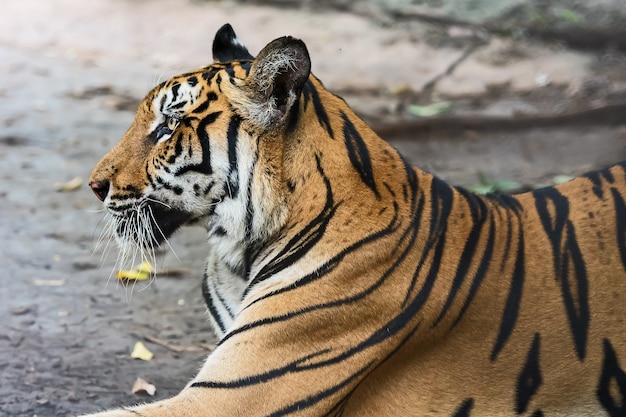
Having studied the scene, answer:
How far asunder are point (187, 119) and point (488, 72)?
15.0 ft

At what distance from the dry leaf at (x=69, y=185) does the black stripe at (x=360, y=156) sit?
3.13m

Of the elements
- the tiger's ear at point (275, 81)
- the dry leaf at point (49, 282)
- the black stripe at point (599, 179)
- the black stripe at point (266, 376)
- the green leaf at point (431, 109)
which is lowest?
the dry leaf at point (49, 282)

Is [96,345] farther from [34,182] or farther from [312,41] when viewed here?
[312,41]

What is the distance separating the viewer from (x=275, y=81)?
2.51 metres

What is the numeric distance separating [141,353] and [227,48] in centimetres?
146

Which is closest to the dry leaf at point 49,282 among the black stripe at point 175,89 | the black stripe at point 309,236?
the black stripe at point 175,89

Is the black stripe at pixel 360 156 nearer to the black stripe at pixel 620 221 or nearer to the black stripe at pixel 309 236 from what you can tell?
the black stripe at pixel 309 236

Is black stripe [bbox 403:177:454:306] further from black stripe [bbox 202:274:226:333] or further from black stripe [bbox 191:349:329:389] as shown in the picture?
black stripe [bbox 202:274:226:333]

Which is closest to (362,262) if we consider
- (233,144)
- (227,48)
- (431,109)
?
(233,144)

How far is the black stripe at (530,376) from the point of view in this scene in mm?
2578

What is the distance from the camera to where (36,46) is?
7.78m

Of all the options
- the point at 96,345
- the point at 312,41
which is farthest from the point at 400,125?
the point at 96,345

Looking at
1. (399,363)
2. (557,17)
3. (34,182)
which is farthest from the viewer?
(557,17)

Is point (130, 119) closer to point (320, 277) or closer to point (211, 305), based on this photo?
point (211, 305)
